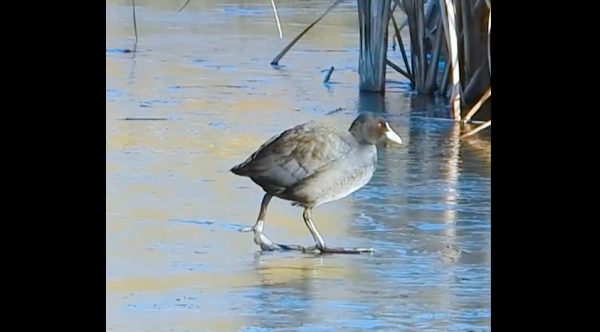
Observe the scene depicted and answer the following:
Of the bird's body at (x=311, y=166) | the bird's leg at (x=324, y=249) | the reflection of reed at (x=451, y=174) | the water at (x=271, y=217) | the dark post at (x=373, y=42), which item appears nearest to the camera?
the water at (x=271, y=217)

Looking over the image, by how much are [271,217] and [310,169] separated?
2.03 ft

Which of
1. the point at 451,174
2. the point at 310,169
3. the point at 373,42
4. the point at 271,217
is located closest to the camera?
the point at 310,169

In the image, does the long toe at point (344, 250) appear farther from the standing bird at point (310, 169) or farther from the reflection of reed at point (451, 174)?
the reflection of reed at point (451, 174)

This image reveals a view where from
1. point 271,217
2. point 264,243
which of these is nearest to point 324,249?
point 264,243

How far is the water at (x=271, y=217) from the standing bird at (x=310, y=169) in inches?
5.1

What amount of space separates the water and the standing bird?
0.13 metres

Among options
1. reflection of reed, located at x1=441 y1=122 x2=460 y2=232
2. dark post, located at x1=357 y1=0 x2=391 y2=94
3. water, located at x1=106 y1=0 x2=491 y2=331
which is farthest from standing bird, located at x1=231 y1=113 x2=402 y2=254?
dark post, located at x1=357 y1=0 x2=391 y2=94

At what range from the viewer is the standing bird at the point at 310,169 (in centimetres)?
489

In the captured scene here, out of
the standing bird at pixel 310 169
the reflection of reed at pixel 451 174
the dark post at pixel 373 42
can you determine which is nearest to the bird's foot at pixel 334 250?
the standing bird at pixel 310 169

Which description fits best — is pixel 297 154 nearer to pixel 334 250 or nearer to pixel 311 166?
pixel 311 166

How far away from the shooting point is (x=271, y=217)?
18.0ft
